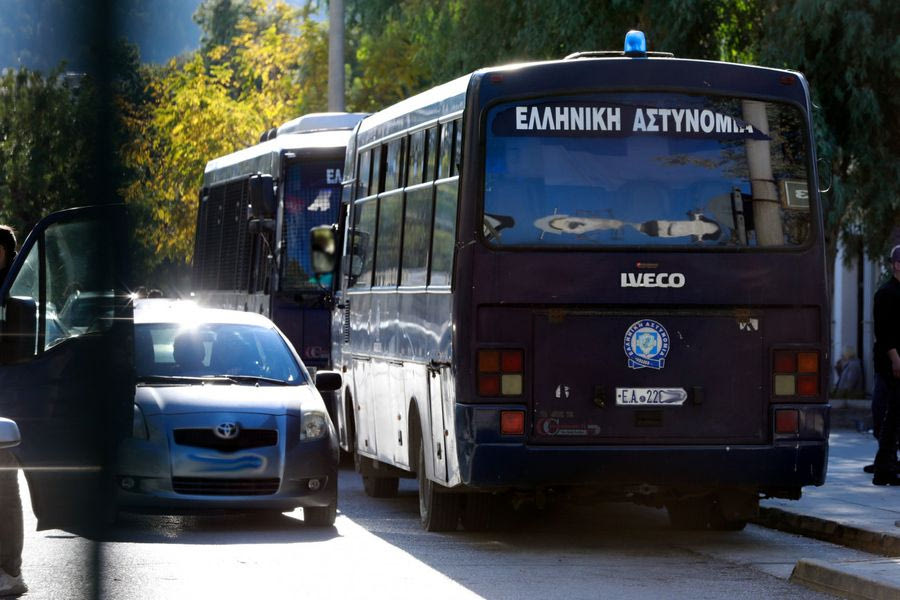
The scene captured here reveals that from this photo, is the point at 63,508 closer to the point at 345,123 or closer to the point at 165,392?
the point at 165,392

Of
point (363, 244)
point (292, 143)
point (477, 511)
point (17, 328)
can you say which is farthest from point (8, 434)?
point (292, 143)

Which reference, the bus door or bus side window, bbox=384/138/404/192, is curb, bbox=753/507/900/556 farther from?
bus side window, bbox=384/138/404/192

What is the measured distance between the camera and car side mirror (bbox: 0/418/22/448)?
9.25m

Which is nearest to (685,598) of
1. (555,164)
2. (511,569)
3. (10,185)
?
(511,569)

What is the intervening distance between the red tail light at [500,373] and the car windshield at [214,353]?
244 cm

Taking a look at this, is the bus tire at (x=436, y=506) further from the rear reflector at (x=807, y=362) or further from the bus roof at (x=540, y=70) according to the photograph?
the rear reflector at (x=807, y=362)

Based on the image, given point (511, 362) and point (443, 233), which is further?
point (443, 233)

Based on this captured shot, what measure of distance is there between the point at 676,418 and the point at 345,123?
38.4ft

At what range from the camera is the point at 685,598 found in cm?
1045

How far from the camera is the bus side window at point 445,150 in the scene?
1303cm

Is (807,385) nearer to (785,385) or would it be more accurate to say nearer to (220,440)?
(785,385)

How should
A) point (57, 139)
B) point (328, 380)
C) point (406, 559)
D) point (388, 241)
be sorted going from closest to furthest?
point (406, 559) < point (328, 380) < point (388, 241) < point (57, 139)

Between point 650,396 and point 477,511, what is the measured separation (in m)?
1.79

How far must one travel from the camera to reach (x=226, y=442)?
43.5ft
